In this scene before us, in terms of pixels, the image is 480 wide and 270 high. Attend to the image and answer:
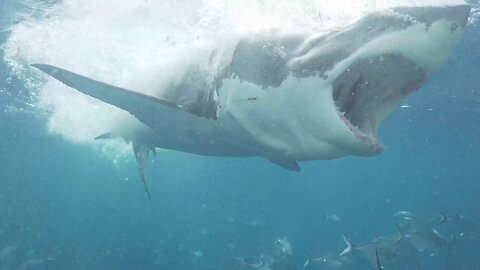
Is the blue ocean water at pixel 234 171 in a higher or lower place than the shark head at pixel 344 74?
lower

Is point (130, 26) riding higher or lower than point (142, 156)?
higher

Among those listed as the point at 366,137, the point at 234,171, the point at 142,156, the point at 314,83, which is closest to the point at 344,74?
the point at 314,83

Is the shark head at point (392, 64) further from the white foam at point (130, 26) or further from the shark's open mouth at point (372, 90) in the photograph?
the white foam at point (130, 26)

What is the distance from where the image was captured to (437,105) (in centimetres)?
2314

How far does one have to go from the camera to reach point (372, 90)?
306 centimetres

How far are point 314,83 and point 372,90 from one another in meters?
0.46

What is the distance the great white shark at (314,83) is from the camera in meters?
2.63

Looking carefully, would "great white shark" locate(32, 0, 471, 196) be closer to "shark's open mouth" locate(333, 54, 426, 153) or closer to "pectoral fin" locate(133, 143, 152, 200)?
"shark's open mouth" locate(333, 54, 426, 153)

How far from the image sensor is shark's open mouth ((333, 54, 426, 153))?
287 cm

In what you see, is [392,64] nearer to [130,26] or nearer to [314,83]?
[314,83]

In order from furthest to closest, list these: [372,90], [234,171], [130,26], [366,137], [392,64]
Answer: [234,171]
[130,26]
[372,90]
[366,137]
[392,64]

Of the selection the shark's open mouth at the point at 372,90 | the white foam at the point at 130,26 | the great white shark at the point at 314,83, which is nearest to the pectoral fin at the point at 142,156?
the white foam at the point at 130,26

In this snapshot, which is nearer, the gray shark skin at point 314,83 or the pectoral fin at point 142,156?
the gray shark skin at point 314,83

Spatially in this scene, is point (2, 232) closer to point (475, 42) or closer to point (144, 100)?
point (144, 100)
